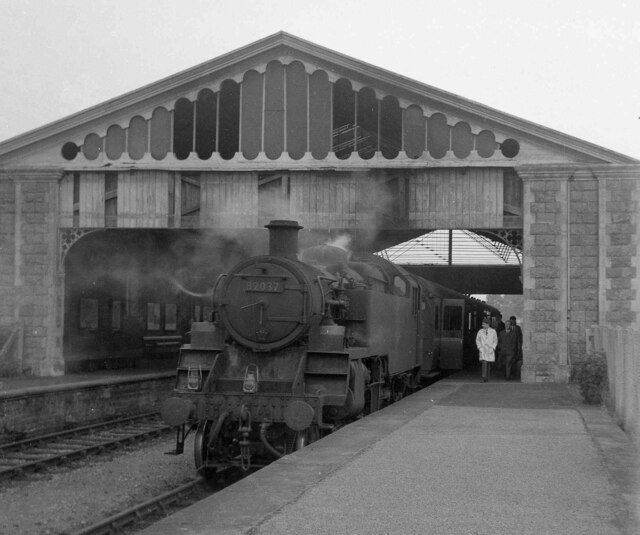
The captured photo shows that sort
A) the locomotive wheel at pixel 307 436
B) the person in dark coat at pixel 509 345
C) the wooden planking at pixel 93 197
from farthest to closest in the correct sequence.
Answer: the wooden planking at pixel 93 197 < the person in dark coat at pixel 509 345 < the locomotive wheel at pixel 307 436

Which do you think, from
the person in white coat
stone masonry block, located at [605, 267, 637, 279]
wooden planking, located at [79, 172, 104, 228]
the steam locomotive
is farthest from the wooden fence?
wooden planking, located at [79, 172, 104, 228]

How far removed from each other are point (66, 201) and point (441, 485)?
1534cm

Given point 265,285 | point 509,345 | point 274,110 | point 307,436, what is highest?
point 274,110

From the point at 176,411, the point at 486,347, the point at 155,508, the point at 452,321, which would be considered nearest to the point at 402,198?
the point at 486,347

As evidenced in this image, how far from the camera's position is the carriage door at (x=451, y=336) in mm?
21709

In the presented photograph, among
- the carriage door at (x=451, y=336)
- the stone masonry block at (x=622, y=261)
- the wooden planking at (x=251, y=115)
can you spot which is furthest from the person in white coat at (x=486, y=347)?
the wooden planking at (x=251, y=115)

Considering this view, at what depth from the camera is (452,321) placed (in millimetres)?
22297

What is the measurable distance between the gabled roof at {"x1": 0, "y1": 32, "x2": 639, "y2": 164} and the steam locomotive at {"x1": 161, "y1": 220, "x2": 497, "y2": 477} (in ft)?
26.0

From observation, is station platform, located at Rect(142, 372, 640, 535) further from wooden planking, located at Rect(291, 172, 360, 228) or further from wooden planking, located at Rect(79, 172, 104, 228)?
wooden planking, located at Rect(79, 172, 104, 228)

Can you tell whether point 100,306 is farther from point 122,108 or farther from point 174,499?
point 174,499

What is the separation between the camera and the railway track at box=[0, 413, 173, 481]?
37.0ft

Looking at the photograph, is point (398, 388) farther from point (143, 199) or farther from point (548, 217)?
point (143, 199)

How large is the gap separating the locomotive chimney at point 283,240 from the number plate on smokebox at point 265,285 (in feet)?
1.67

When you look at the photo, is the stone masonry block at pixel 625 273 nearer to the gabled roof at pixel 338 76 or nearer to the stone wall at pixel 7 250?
the gabled roof at pixel 338 76
